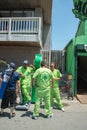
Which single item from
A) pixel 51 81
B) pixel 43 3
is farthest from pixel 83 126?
pixel 43 3

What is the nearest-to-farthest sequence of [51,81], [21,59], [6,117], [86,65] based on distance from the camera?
[6,117]
[51,81]
[21,59]
[86,65]

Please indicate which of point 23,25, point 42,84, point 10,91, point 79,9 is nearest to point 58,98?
point 42,84

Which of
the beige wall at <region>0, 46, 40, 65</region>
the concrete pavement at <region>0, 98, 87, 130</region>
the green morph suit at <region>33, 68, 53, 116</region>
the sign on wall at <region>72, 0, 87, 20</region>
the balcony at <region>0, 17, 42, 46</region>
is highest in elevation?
the sign on wall at <region>72, 0, 87, 20</region>

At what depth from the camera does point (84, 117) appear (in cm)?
838

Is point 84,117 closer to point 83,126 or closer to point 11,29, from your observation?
point 83,126

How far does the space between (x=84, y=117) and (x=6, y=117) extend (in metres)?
2.52

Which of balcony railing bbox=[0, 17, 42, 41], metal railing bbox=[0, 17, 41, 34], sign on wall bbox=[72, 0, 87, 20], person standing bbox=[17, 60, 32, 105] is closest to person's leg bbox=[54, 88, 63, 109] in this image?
person standing bbox=[17, 60, 32, 105]

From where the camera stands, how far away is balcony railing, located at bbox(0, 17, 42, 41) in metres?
14.4

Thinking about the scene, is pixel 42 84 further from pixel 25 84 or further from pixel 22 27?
pixel 22 27

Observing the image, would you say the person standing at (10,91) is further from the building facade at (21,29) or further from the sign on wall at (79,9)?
the sign on wall at (79,9)

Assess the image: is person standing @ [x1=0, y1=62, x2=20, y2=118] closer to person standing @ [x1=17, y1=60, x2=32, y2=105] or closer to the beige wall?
person standing @ [x1=17, y1=60, x2=32, y2=105]

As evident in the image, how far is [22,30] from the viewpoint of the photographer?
14617mm

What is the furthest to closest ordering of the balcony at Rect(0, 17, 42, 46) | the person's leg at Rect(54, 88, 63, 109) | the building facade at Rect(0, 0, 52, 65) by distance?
the building facade at Rect(0, 0, 52, 65) → the balcony at Rect(0, 17, 42, 46) → the person's leg at Rect(54, 88, 63, 109)

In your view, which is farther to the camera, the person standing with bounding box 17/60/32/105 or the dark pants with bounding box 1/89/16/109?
the person standing with bounding box 17/60/32/105
